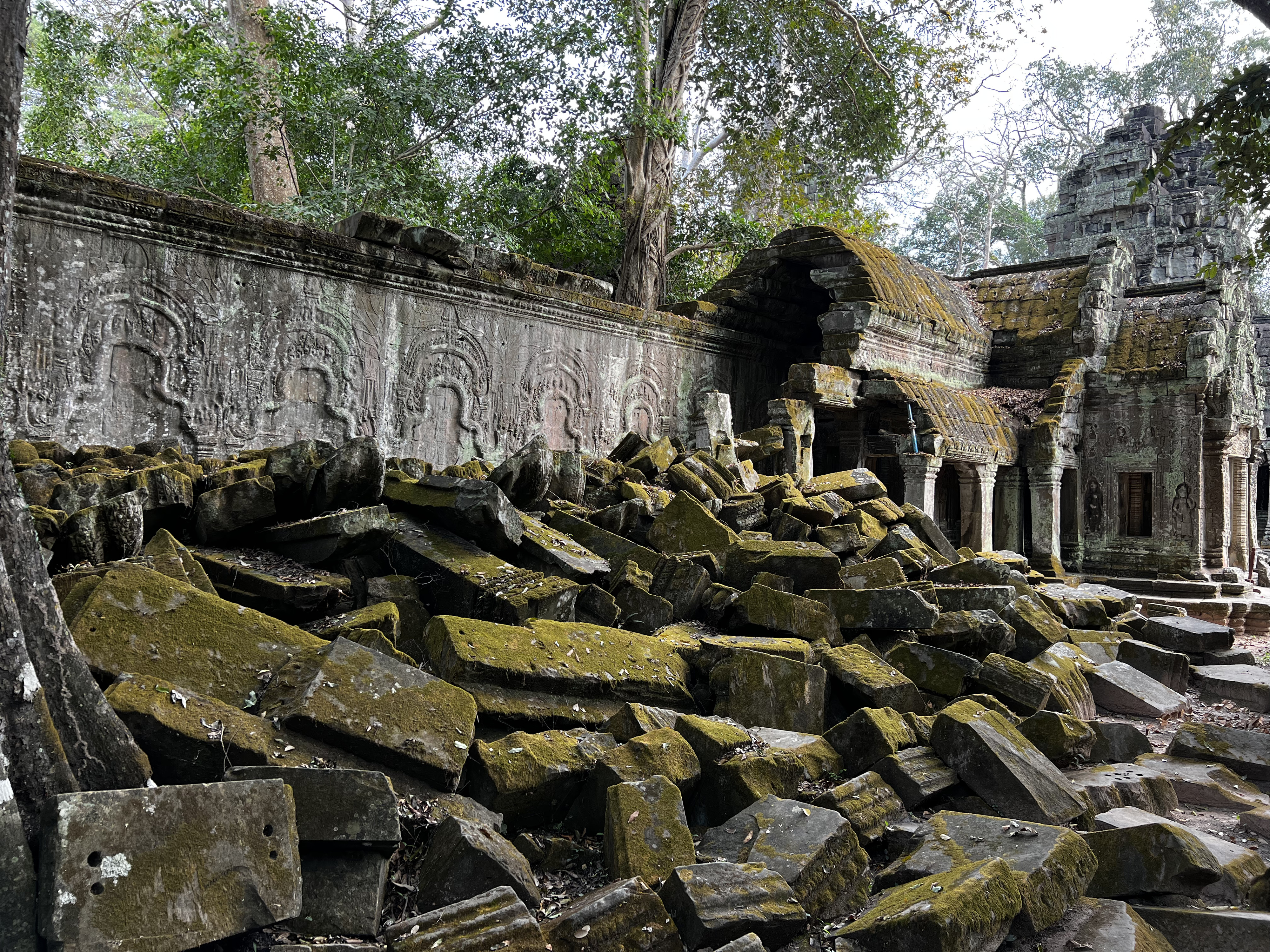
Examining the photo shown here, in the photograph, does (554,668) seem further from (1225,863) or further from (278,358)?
(278,358)

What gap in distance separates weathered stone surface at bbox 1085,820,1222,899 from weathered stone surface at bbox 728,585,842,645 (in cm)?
152

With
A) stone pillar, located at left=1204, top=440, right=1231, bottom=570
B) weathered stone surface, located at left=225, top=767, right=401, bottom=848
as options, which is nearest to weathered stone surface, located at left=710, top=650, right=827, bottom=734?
weathered stone surface, located at left=225, top=767, right=401, bottom=848

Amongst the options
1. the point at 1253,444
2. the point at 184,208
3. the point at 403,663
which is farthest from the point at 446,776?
the point at 1253,444

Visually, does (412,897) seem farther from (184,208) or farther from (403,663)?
(184,208)

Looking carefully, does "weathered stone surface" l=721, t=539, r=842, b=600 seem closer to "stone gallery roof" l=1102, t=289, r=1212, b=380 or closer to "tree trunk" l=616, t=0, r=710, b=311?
"tree trunk" l=616, t=0, r=710, b=311

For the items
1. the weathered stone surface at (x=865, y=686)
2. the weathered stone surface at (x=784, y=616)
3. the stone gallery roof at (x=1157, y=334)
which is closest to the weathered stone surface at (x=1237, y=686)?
the weathered stone surface at (x=865, y=686)

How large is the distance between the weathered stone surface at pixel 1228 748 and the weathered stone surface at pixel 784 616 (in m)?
1.63

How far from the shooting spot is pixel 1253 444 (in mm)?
12266

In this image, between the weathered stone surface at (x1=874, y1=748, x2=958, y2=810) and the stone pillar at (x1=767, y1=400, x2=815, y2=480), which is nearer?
the weathered stone surface at (x1=874, y1=748, x2=958, y2=810)

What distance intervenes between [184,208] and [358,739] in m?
4.67

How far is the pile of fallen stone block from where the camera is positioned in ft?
6.36

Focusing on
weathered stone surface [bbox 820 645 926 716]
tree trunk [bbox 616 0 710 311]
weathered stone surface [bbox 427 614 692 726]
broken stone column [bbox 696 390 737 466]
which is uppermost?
tree trunk [bbox 616 0 710 311]

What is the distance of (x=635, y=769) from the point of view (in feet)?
8.43

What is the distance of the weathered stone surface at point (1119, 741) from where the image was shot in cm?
389
